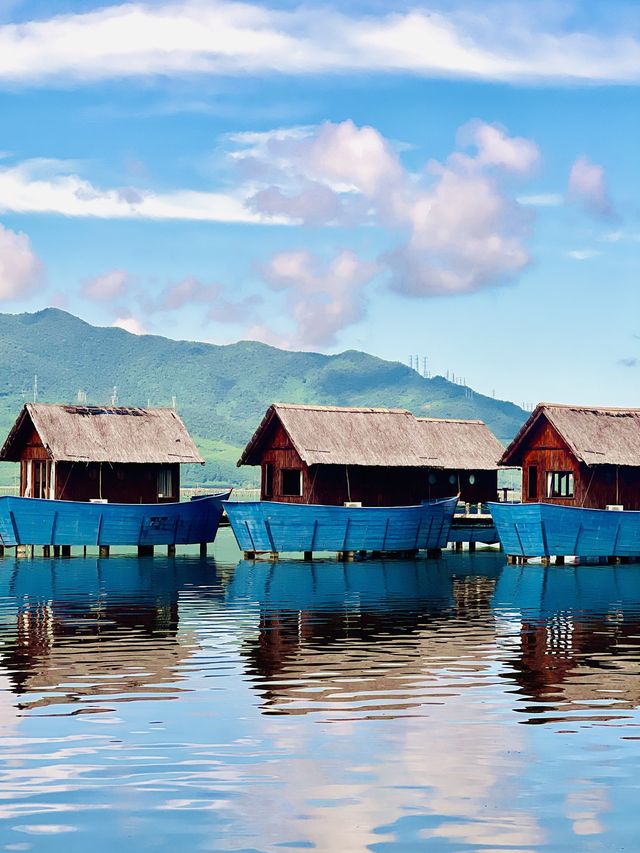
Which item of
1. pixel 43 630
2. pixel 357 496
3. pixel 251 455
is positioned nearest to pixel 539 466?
pixel 357 496

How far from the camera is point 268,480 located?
7406 centimetres

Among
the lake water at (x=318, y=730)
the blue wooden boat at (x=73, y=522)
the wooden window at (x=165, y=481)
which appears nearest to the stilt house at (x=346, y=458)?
the wooden window at (x=165, y=481)

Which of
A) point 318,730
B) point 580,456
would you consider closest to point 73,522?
point 580,456

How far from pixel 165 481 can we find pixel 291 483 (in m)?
6.57

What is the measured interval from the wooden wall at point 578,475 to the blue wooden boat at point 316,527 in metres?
6.98

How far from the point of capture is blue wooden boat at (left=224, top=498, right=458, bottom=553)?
6512cm

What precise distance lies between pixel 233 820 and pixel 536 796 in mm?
3281

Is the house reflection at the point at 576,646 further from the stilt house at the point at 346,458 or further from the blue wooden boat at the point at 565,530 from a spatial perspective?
the stilt house at the point at 346,458

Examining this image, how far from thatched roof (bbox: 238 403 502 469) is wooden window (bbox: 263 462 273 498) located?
2.13 feet

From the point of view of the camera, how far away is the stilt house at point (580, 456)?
69.2 meters

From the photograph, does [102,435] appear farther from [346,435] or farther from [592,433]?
[592,433]

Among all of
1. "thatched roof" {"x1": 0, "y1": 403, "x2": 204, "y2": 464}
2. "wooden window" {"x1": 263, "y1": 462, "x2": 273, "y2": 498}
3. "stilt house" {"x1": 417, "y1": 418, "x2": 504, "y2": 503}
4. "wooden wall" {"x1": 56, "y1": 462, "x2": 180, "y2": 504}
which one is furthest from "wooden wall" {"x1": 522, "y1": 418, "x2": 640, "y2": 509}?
"wooden wall" {"x1": 56, "y1": 462, "x2": 180, "y2": 504}

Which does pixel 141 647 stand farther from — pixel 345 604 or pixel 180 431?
pixel 180 431

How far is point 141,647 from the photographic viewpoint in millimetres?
29078
